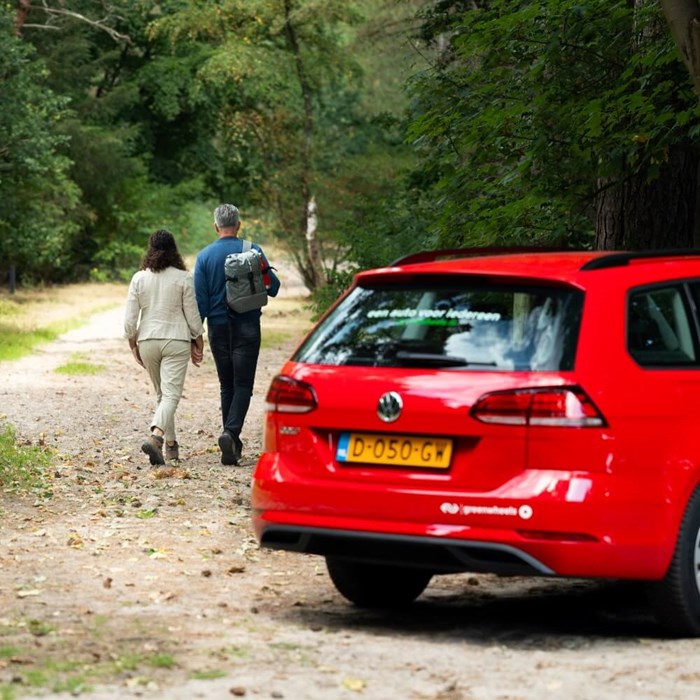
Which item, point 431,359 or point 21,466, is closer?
point 431,359

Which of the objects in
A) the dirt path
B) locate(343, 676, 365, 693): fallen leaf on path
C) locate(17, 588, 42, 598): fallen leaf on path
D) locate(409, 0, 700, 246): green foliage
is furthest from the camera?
locate(409, 0, 700, 246): green foliage

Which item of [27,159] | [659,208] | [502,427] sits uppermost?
[27,159]

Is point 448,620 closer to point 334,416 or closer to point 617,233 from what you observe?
point 334,416

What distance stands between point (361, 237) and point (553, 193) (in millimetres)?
16045

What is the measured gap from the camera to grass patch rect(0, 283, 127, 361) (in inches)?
1163

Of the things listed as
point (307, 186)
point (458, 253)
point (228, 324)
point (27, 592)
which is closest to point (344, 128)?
point (307, 186)

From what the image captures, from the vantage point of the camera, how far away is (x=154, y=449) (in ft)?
44.3

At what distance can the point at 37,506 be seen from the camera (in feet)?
37.8

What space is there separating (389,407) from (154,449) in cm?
657

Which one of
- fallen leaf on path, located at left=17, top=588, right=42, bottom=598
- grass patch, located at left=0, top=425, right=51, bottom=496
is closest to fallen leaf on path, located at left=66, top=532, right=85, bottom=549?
fallen leaf on path, located at left=17, top=588, right=42, bottom=598

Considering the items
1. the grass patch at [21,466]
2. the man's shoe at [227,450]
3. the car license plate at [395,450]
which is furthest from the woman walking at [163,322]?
the car license plate at [395,450]

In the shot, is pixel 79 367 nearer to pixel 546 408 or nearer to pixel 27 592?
pixel 27 592

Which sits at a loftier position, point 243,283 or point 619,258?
point 619,258

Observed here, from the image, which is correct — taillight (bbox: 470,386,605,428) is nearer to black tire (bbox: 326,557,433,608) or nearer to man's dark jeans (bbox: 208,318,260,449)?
black tire (bbox: 326,557,433,608)
